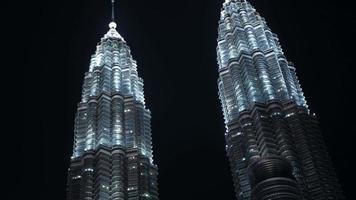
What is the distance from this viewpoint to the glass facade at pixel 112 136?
135m

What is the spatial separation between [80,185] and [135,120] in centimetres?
2343

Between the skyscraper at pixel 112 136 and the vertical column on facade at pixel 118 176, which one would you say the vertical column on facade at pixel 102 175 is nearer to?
the skyscraper at pixel 112 136

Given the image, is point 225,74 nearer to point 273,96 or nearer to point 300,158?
point 273,96

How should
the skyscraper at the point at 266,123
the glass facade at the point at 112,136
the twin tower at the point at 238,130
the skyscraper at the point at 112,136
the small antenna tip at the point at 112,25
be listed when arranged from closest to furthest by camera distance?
the skyscraper at the point at 266,123 → the twin tower at the point at 238,130 → the skyscraper at the point at 112,136 → the glass facade at the point at 112,136 → the small antenna tip at the point at 112,25

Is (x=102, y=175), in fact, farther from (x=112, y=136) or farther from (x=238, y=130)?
(x=238, y=130)

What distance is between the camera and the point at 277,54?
160375mm

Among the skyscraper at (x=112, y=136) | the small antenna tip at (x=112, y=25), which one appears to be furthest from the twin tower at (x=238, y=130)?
the small antenna tip at (x=112, y=25)

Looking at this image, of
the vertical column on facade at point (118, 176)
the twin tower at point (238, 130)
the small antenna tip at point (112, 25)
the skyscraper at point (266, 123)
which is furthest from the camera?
the small antenna tip at point (112, 25)

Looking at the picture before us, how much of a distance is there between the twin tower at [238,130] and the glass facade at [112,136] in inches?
9.1

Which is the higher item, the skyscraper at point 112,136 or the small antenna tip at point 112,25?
the small antenna tip at point 112,25

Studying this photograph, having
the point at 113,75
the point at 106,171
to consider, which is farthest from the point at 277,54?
the point at 106,171

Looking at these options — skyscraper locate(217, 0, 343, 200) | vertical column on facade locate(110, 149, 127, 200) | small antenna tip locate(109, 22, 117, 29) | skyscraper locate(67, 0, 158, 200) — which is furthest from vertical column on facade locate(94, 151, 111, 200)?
small antenna tip locate(109, 22, 117, 29)

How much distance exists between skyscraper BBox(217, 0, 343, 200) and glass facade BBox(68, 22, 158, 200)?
20.8 metres

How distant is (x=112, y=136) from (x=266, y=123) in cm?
3513
